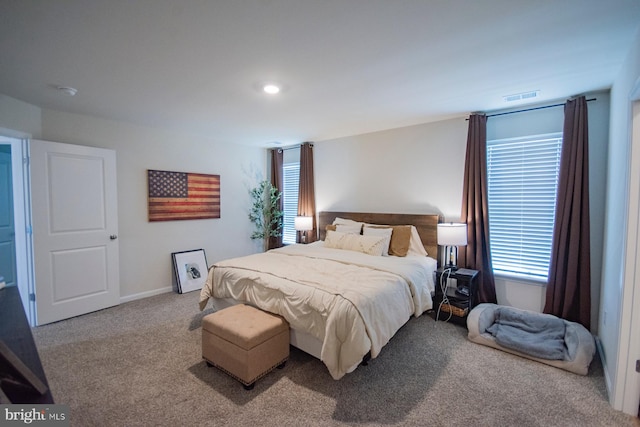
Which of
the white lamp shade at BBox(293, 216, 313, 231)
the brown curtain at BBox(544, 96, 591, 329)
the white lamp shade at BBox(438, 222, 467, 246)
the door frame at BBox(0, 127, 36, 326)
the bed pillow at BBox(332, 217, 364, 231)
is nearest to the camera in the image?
the brown curtain at BBox(544, 96, 591, 329)

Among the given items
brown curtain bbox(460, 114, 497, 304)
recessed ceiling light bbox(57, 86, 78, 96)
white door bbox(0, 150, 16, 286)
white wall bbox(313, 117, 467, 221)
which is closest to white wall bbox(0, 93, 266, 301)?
recessed ceiling light bbox(57, 86, 78, 96)

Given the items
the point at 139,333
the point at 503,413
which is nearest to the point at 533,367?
the point at 503,413

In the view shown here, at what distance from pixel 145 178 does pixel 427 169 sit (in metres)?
4.02

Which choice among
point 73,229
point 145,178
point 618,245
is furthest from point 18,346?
point 618,245

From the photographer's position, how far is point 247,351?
6.69ft

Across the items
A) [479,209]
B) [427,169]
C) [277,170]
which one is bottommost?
[479,209]

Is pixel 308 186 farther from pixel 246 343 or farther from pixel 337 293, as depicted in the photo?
pixel 246 343

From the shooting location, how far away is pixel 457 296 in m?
3.26

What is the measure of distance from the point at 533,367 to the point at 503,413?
776 millimetres

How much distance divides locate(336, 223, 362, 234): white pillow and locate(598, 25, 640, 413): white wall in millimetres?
2607

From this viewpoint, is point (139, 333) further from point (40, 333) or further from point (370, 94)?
point (370, 94)

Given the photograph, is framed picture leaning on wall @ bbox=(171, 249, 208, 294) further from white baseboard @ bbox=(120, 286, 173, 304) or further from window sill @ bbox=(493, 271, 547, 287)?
window sill @ bbox=(493, 271, 547, 287)

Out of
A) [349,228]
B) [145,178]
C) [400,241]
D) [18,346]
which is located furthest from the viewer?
[349,228]

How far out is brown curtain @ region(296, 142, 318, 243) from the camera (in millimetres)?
5020
